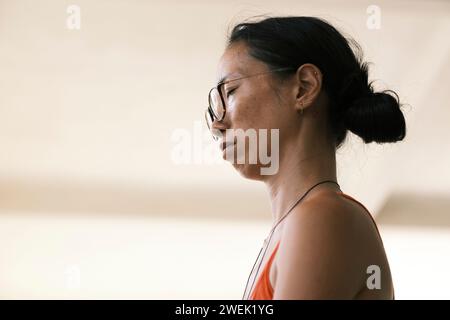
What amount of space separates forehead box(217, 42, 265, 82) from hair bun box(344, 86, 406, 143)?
11cm

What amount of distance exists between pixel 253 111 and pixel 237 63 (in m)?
0.07

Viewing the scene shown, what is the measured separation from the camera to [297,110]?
28.8 inches

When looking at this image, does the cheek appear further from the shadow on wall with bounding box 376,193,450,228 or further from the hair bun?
the shadow on wall with bounding box 376,193,450,228

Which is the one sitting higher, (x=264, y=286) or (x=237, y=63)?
(x=237, y=63)

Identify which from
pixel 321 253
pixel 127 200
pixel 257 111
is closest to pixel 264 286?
pixel 321 253

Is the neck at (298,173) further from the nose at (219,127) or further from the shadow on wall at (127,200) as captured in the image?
the shadow on wall at (127,200)

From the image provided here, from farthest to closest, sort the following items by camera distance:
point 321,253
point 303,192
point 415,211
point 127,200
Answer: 1. point 415,211
2. point 127,200
3. point 303,192
4. point 321,253

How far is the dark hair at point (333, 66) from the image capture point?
2.46ft

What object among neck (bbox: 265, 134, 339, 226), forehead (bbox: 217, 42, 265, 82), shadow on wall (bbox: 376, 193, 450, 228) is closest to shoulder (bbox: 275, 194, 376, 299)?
neck (bbox: 265, 134, 339, 226)

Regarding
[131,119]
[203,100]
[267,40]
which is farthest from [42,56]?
[267,40]

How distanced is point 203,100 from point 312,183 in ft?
10.5

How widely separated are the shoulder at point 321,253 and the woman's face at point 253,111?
143mm

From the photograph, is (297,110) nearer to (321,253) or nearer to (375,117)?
(375,117)

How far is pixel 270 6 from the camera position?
3.19m
